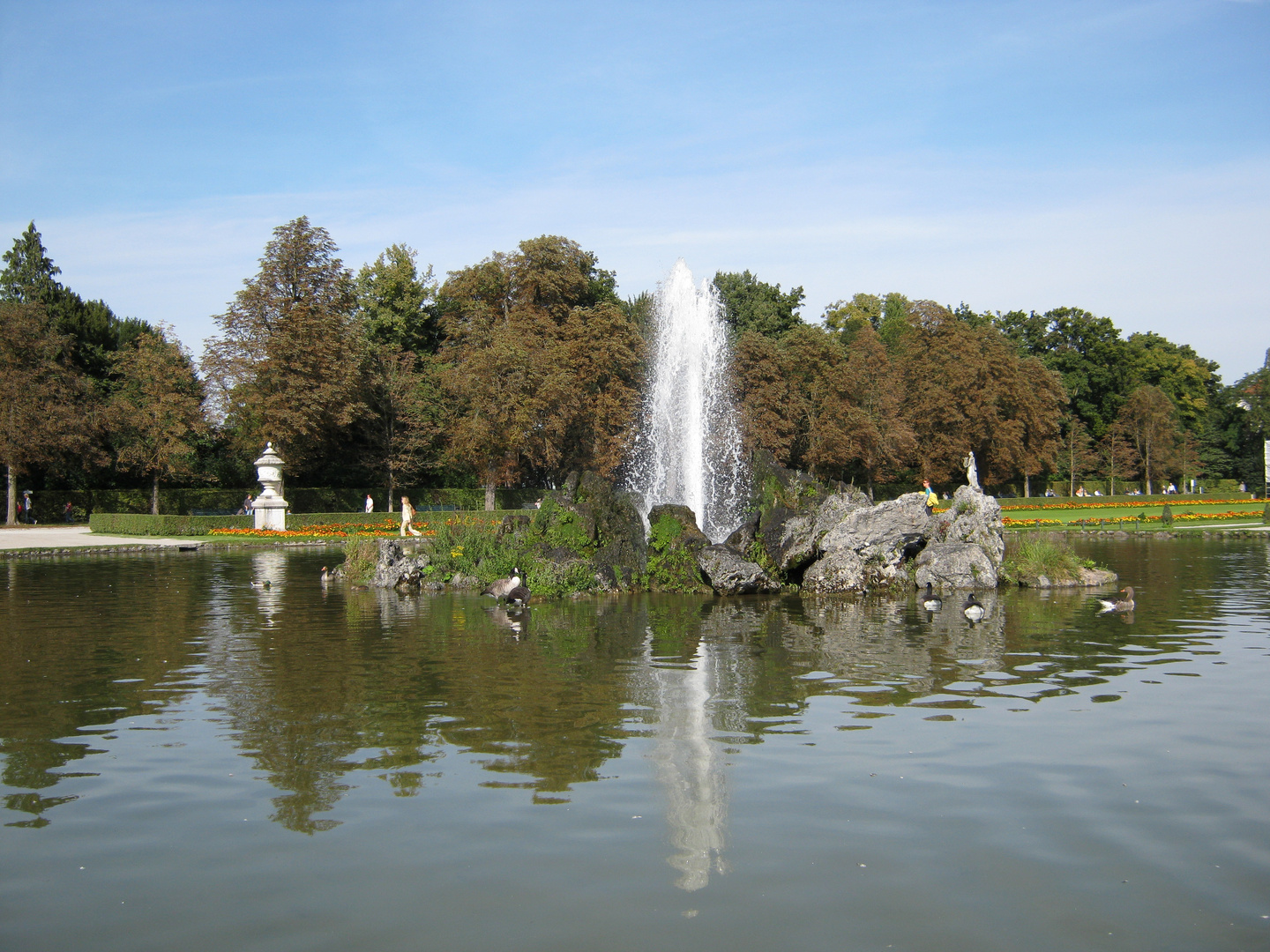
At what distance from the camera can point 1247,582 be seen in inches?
878

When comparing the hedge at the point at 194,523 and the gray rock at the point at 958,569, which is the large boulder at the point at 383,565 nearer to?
the gray rock at the point at 958,569

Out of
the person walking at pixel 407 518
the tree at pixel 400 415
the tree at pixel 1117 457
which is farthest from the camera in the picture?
the tree at pixel 1117 457

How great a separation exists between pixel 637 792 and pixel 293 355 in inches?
1874

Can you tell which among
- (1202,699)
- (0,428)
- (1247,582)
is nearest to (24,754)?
(1202,699)

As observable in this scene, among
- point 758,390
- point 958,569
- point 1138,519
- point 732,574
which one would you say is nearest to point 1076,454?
point 758,390

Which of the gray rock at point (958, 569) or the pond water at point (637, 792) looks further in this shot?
the gray rock at point (958, 569)

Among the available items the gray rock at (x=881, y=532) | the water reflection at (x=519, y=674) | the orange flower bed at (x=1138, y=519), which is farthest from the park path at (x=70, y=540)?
the orange flower bed at (x=1138, y=519)

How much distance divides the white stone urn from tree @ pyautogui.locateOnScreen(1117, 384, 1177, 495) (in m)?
75.1

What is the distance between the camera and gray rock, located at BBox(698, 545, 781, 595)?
829 inches

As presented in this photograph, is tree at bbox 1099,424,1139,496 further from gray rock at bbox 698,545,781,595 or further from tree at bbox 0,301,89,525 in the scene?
tree at bbox 0,301,89,525

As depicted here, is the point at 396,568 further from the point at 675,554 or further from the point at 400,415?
the point at 400,415

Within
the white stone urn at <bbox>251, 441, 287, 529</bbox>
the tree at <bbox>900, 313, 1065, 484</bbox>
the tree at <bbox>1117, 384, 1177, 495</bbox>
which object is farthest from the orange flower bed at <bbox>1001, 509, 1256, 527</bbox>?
the tree at <bbox>1117, 384, 1177, 495</bbox>

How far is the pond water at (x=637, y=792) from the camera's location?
5.69 meters

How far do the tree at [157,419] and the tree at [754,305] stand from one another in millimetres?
35829
